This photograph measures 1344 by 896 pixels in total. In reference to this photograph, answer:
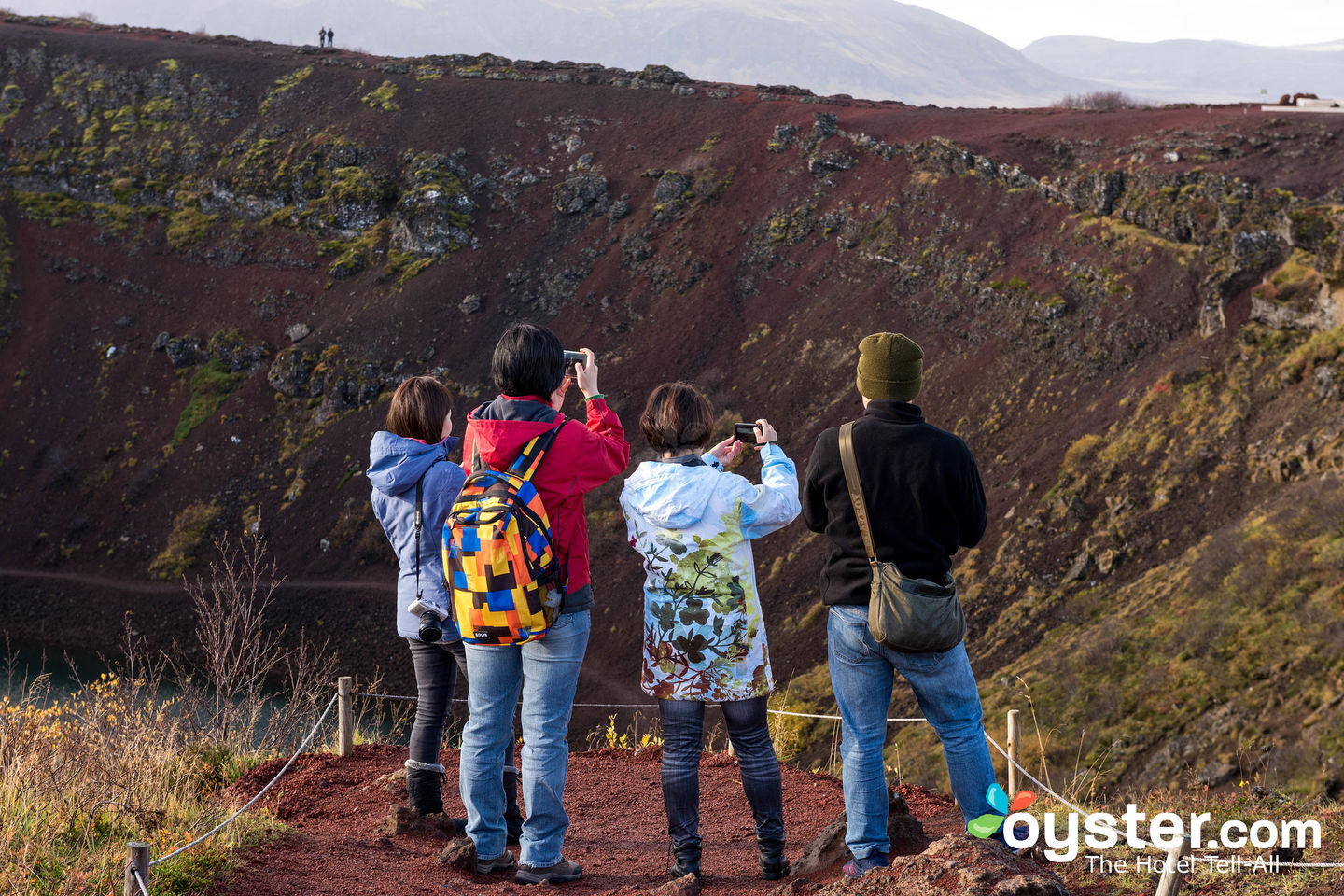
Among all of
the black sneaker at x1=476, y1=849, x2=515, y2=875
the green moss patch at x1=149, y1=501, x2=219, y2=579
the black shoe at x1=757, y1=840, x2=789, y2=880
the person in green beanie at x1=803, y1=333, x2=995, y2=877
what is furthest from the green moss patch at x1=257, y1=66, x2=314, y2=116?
the black shoe at x1=757, y1=840, x2=789, y2=880

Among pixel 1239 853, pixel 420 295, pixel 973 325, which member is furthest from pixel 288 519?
pixel 1239 853

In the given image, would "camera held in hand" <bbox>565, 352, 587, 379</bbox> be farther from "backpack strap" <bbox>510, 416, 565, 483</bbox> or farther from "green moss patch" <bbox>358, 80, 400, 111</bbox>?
"green moss patch" <bbox>358, 80, 400, 111</bbox>

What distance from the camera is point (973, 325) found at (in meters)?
23.0

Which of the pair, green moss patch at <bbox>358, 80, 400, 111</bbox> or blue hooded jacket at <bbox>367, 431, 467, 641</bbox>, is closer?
blue hooded jacket at <bbox>367, 431, 467, 641</bbox>

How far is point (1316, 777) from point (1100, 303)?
12.9m

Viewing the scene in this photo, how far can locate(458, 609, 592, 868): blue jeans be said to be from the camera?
4359 mm

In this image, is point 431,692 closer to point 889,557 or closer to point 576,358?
point 576,358

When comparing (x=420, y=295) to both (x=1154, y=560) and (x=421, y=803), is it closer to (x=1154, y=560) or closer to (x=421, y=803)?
(x=1154, y=560)

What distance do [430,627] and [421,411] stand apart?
1.01 meters

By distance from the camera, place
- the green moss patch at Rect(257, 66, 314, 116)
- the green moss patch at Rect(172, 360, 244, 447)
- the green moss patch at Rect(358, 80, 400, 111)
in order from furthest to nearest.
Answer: the green moss patch at Rect(257, 66, 314, 116) → the green moss patch at Rect(358, 80, 400, 111) → the green moss patch at Rect(172, 360, 244, 447)

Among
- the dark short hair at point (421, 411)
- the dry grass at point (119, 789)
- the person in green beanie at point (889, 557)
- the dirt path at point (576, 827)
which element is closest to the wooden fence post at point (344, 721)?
the dirt path at point (576, 827)

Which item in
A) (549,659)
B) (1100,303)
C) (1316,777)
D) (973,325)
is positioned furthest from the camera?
(973,325)

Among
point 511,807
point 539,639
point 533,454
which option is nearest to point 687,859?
point 511,807

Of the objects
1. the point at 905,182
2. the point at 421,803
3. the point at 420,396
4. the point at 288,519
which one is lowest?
the point at 288,519
